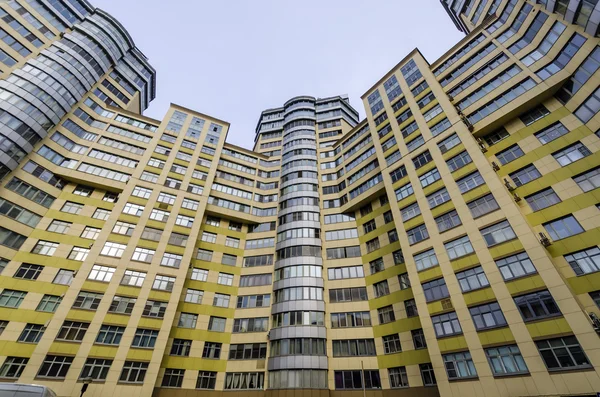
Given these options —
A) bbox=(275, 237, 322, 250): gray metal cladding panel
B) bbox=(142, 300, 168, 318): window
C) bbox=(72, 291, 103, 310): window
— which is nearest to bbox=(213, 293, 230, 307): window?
bbox=(142, 300, 168, 318): window

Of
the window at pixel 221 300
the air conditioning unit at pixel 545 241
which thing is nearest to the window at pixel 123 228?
the window at pixel 221 300

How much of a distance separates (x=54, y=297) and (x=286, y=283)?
89.7 feet

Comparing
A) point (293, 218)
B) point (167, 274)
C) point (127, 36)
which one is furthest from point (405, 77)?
point (127, 36)

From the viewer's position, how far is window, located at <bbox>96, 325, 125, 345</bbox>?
31641 mm

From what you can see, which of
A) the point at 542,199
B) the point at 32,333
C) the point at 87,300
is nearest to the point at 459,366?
the point at 542,199

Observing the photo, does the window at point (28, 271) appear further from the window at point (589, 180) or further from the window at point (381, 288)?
the window at point (589, 180)

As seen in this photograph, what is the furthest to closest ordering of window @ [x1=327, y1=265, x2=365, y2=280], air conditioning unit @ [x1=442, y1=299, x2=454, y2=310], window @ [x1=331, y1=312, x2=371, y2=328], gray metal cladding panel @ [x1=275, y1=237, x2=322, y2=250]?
gray metal cladding panel @ [x1=275, y1=237, x2=322, y2=250]
window @ [x1=327, y1=265, x2=365, y2=280]
window @ [x1=331, y1=312, x2=371, y2=328]
air conditioning unit @ [x1=442, y1=299, x2=454, y2=310]

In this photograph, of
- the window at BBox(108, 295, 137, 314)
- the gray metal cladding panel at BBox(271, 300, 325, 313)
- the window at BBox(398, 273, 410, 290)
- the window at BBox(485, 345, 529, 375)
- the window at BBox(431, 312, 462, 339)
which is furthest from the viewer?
the gray metal cladding panel at BBox(271, 300, 325, 313)

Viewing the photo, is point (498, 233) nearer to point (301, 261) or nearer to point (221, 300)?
point (301, 261)

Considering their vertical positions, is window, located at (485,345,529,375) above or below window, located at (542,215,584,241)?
below

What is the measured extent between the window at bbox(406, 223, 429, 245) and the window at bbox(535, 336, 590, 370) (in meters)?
13.5

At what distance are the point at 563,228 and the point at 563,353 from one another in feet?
33.8

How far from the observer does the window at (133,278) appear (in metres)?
35.7

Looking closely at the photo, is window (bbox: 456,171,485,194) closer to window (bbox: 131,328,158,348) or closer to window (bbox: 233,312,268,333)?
window (bbox: 233,312,268,333)
